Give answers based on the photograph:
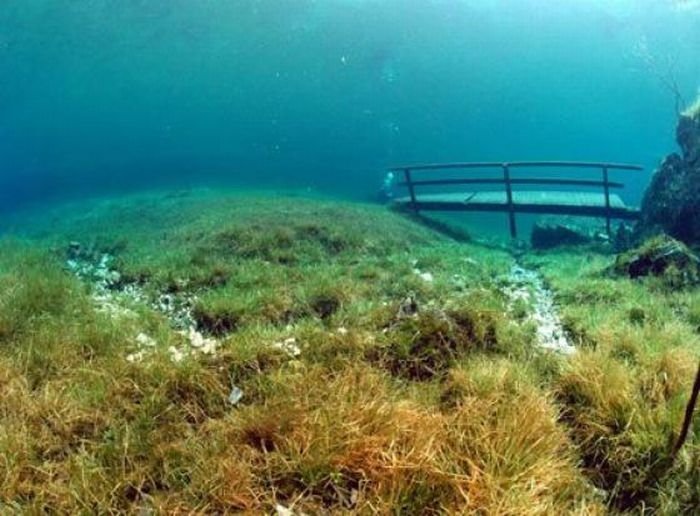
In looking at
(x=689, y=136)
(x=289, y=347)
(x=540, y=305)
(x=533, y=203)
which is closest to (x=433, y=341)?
(x=289, y=347)

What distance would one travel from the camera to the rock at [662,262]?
39.0 ft

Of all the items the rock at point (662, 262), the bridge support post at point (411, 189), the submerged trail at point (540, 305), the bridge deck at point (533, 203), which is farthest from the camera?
the bridge support post at point (411, 189)

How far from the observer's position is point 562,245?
21297 mm

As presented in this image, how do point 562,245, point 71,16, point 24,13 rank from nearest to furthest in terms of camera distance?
point 562,245, point 24,13, point 71,16

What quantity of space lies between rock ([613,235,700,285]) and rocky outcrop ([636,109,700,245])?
411 cm

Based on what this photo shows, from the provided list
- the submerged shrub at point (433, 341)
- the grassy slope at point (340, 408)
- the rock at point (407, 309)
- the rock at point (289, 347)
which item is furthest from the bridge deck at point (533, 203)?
the rock at point (289, 347)

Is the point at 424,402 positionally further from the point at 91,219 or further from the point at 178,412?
the point at 91,219

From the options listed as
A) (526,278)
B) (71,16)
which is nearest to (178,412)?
(526,278)

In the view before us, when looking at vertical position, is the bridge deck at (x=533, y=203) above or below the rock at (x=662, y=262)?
above

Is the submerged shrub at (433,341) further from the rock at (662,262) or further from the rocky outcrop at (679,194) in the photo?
the rocky outcrop at (679,194)

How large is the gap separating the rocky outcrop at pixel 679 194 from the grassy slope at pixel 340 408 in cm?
789

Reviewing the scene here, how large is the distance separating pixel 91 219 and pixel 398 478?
956 inches

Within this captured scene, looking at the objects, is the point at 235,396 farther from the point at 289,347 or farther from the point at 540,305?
the point at 540,305

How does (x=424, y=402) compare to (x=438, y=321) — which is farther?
(x=438, y=321)
